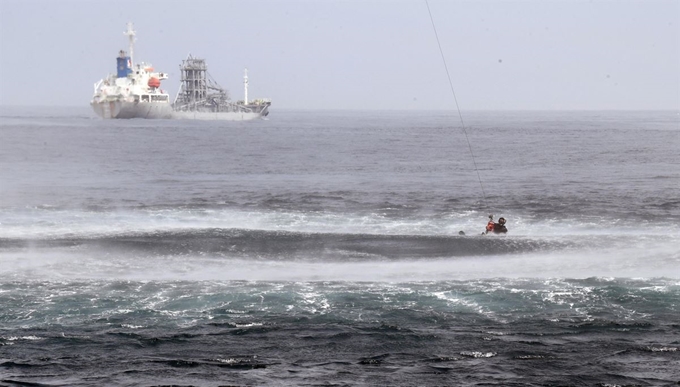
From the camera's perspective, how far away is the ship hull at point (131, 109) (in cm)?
14925

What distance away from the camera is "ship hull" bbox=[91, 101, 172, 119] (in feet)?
490

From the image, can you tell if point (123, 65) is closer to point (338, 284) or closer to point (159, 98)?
point (159, 98)

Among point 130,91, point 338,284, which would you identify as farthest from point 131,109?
point 338,284

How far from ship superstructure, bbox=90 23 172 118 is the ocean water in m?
91.4

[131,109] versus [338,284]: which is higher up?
[131,109]

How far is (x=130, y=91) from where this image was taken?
148 m

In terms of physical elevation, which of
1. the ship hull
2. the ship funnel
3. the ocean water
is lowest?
the ocean water

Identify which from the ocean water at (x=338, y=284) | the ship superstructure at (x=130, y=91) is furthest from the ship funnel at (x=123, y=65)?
the ocean water at (x=338, y=284)

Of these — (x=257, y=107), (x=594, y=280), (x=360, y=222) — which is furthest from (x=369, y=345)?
(x=257, y=107)

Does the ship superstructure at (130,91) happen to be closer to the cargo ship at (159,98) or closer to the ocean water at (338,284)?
the cargo ship at (159,98)

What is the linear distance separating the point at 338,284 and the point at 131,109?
426 feet

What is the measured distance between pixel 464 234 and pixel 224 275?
1079 cm

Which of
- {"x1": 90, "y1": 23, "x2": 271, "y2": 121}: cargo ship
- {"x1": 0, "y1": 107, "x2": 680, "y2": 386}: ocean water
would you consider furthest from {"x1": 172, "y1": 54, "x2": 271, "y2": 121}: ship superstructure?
{"x1": 0, "y1": 107, "x2": 680, "y2": 386}: ocean water

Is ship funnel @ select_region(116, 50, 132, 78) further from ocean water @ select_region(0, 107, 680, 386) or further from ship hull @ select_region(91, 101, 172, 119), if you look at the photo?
ocean water @ select_region(0, 107, 680, 386)
